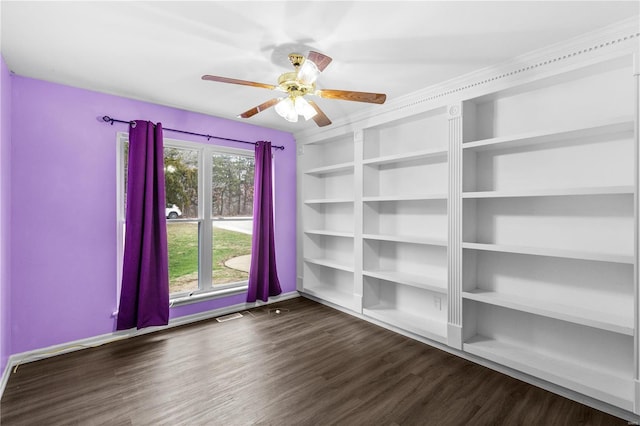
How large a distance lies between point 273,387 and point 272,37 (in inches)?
102

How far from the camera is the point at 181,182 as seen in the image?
3.63 metres

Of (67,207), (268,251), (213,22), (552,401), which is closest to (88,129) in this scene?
(67,207)

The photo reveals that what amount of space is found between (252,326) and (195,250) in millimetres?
1224

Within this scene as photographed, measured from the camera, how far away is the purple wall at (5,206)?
225 cm

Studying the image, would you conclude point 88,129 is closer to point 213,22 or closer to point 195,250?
point 195,250

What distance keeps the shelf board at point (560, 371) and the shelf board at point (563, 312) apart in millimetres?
409

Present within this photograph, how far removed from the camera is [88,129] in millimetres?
2922

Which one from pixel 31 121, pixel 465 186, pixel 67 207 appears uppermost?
pixel 31 121

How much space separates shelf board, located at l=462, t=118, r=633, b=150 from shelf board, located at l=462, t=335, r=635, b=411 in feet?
5.69

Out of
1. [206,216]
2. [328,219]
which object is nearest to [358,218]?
[328,219]

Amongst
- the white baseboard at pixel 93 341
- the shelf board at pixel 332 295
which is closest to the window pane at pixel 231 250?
the white baseboard at pixel 93 341

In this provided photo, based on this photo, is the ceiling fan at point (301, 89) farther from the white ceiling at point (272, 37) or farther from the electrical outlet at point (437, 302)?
the electrical outlet at point (437, 302)

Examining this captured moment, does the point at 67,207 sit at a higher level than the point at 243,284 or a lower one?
higher

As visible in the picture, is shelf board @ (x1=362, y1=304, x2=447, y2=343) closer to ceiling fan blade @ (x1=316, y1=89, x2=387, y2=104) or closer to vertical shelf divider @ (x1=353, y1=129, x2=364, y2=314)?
vertical shelf divider @ (x1=353, y1=129, x2=364, y2=314)
